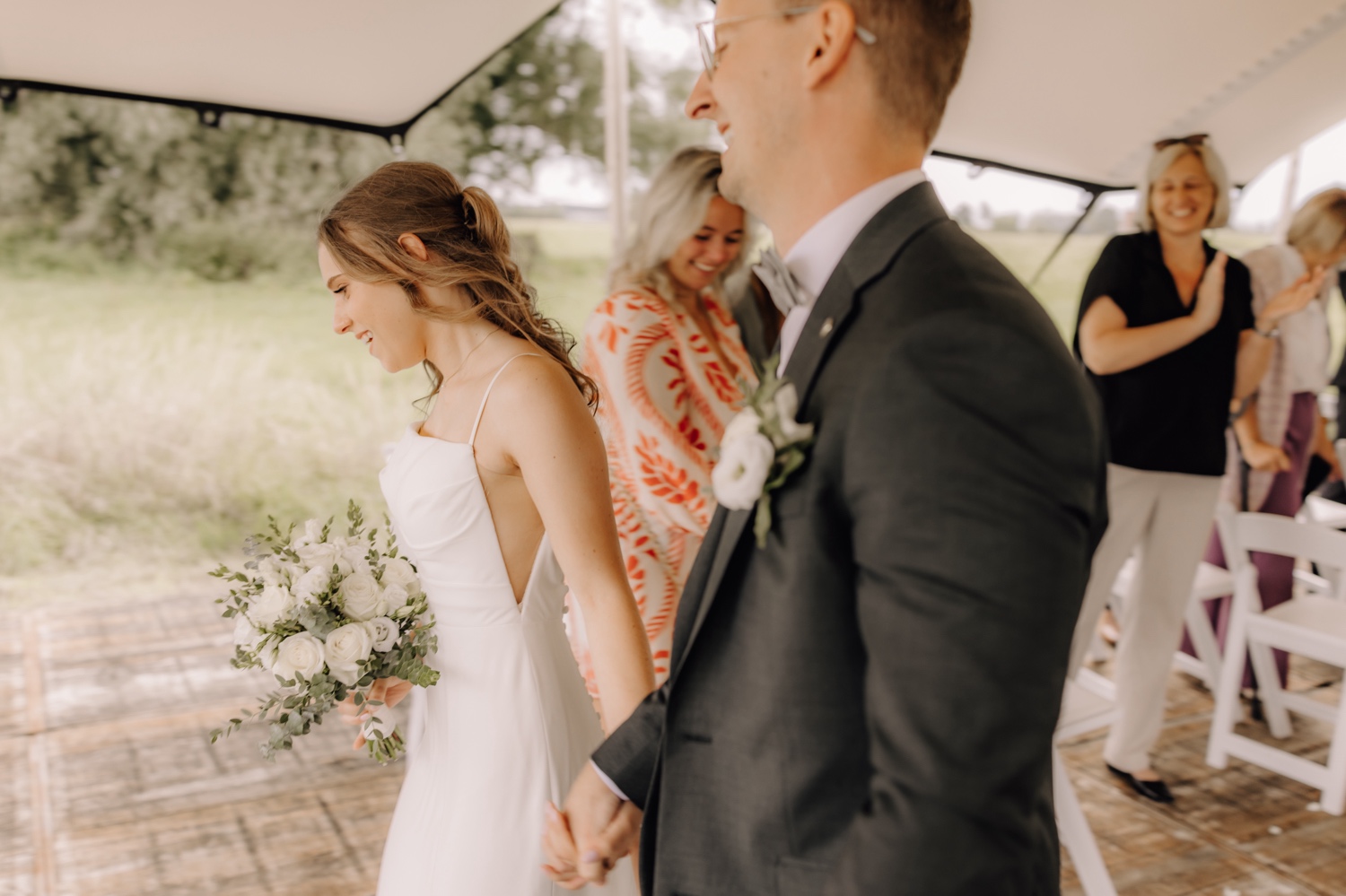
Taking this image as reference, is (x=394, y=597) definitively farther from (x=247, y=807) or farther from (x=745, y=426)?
(x=247, y=807)

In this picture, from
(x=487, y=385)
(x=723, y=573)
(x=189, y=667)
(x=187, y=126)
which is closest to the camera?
(x=723, y=573)

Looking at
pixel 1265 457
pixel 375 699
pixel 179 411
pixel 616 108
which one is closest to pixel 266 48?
pixel 616 108

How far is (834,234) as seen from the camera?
1029 mm

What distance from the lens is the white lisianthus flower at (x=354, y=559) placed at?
1.58 meters

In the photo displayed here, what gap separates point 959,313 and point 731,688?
1.41 ft

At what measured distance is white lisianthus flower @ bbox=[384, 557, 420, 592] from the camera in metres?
1.61

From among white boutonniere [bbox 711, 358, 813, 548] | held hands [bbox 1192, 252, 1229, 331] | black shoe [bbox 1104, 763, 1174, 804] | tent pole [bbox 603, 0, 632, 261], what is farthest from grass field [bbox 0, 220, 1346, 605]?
white boutonniere [bbox 711, 358, 813, 548]

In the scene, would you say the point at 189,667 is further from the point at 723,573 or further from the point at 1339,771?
the point at 1339,771

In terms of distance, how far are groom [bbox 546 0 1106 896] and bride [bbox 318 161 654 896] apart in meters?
0.44

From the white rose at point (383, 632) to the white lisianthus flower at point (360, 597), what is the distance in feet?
0.04

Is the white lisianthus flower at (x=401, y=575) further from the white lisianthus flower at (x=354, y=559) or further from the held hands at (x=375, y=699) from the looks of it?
the held hands at (x=375, y=699)

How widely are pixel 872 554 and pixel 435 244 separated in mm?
1097

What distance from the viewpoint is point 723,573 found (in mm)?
987

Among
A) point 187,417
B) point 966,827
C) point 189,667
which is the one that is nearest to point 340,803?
point 189,667
